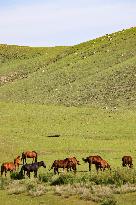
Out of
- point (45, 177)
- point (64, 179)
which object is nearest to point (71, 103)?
point (45, 177)

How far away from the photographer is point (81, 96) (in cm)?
8462

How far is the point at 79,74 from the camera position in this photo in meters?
99.8

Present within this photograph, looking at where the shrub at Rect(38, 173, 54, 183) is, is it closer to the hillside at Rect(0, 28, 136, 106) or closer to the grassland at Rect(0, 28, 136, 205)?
the grassland at Rect(0, 28, 136, 205)

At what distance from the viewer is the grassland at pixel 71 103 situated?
1822 inches

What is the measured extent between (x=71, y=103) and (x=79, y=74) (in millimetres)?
19943

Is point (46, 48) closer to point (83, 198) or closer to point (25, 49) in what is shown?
point (25, 49)

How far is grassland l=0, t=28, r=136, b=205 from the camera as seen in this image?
152 feet

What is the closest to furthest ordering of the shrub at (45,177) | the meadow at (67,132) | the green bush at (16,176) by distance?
the shrub at (45,177) → the green bush at (16,176) → the meadow at (67,132)

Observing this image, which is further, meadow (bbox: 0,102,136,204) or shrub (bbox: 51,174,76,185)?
meadow (bbox: 0,102,136,204)

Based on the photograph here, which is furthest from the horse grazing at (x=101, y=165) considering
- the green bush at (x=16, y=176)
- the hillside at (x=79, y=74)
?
the hillside at (x=79, y=74)

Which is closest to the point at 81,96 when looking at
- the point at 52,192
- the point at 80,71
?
the point at 80,71

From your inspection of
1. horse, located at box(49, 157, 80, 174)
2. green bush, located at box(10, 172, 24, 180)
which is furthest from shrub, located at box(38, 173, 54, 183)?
horse, located at box(49, 157, 80, 174)

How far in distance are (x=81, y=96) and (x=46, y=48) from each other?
206 ft

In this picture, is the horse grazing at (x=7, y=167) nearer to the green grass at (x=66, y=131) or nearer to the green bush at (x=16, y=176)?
the green bush at (x=16, y=176)
